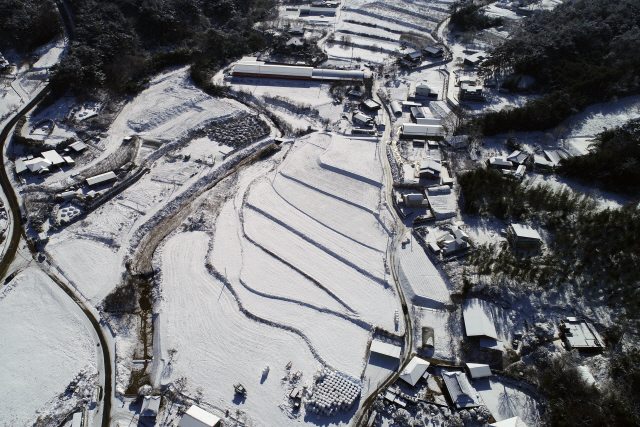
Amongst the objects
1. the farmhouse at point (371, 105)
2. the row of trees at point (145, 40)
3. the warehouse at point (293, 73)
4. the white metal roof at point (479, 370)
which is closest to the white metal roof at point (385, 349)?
the white metal roof at point (479, 370)

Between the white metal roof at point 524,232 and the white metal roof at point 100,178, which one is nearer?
the white metal roof at point 524,232

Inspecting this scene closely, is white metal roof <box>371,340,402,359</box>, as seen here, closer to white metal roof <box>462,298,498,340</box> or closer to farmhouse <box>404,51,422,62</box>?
white metal roof <box>462,298,498,340</box>

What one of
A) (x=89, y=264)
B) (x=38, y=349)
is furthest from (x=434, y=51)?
(x=38, y=349)

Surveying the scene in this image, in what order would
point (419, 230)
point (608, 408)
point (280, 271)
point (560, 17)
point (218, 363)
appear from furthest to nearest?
1. point (560, 17)
2. point (419, 230)
3. point (280, 271)
4. point (218, 363)
5. point (608, 408)

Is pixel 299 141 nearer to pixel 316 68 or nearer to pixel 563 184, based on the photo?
pixel 316 68

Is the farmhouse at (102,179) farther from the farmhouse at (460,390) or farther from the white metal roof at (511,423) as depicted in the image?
the white metal roof at (511,423)

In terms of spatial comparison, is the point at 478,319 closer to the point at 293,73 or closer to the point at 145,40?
the point at 293,73

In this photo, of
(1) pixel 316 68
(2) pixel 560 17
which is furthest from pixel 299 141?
(2) pixel 560 17
